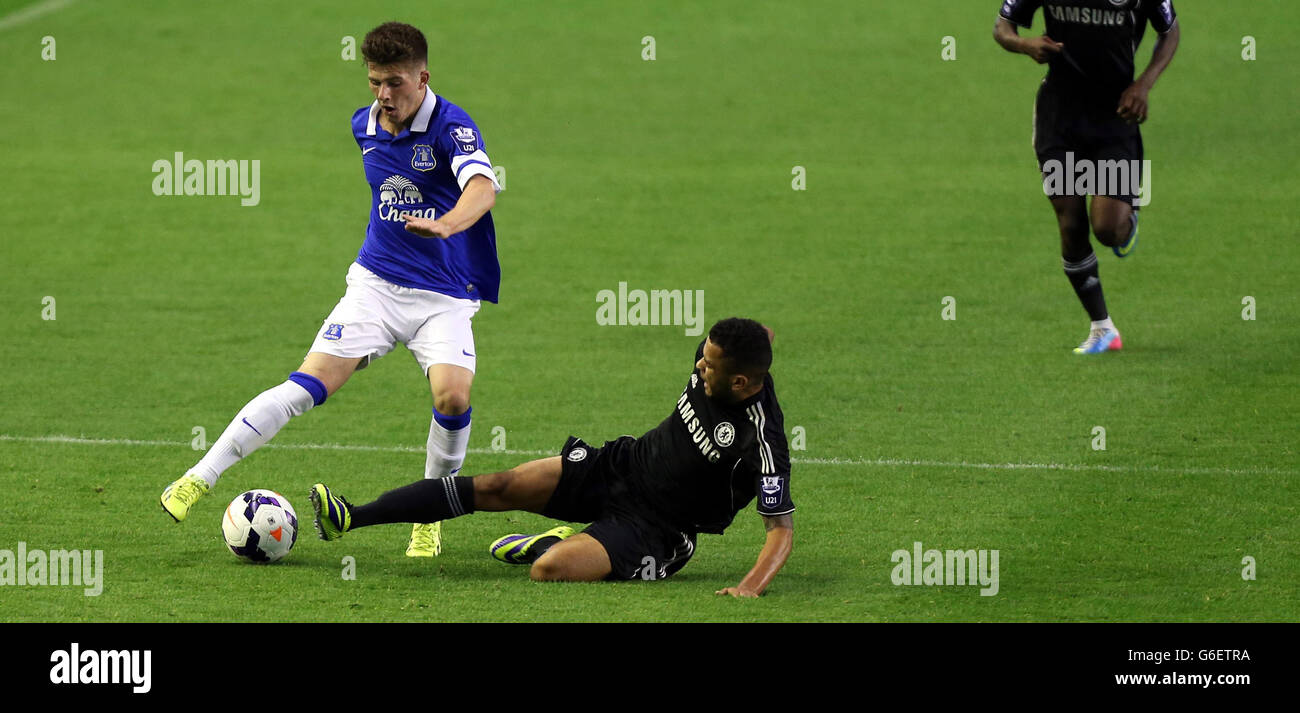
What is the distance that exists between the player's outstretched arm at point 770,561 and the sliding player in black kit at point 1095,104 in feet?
17.8

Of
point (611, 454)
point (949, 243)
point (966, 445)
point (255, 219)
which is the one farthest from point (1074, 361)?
point (255, 219)

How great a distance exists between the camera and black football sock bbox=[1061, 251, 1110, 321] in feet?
38.5

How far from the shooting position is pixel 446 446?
7.61 m

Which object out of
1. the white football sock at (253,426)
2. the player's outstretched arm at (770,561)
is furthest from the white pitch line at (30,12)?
the player's outstretched arm at (770,561)

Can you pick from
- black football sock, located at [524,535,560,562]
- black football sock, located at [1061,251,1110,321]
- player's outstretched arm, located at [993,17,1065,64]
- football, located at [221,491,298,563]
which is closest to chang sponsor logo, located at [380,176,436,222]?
football, located at [221,491,298,563]

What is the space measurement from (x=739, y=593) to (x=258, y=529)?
208cm

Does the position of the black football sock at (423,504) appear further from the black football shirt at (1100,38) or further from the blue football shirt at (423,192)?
the black football shirt at (1100,38)

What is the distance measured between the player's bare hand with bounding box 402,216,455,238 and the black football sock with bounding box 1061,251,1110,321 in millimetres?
6261

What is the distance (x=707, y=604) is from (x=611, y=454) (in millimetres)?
1159

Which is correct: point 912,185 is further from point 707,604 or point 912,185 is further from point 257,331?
point 707,604

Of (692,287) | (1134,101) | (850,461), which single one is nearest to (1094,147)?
(1134,101)

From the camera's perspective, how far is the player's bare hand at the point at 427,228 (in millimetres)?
6559

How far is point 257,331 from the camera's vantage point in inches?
508

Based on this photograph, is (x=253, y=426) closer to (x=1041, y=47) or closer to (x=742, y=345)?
(x=742, y=345)
